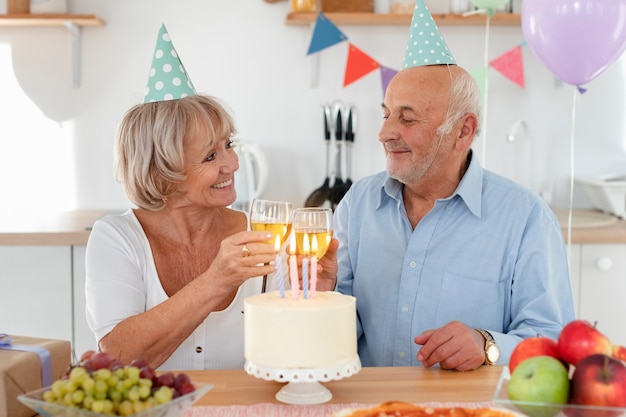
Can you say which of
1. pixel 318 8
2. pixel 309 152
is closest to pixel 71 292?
pixel 309 152

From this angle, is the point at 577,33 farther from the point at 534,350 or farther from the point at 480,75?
the point at 534,350

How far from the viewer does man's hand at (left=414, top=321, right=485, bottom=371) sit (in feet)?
4.82

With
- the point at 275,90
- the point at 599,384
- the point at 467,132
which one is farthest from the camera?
the point at 275,90

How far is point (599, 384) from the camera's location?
101 cm

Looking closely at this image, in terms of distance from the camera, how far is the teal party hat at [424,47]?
6.33 ft

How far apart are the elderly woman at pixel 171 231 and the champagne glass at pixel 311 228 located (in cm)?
18

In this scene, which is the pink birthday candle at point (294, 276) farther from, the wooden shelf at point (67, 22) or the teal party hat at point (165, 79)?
the wooden shelf at point (67, 22)

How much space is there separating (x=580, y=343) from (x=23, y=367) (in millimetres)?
805

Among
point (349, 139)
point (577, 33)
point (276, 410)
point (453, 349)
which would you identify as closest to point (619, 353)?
point (453, 349)

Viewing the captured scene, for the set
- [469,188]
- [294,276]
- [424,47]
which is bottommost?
[294,276]

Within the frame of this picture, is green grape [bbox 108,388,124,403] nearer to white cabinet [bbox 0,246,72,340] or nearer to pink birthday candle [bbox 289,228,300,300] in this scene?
pink birthday candle [bbox 289,228,300,300]

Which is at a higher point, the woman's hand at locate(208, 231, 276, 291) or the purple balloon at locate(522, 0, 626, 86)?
the purple balloon at locate(522, 0, 626, 86)

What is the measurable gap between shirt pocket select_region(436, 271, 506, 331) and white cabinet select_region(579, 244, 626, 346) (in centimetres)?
112

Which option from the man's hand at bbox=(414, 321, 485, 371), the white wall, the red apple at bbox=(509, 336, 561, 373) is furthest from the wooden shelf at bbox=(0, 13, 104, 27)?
the red apple at bbox=(509, 336, 561, 373)
